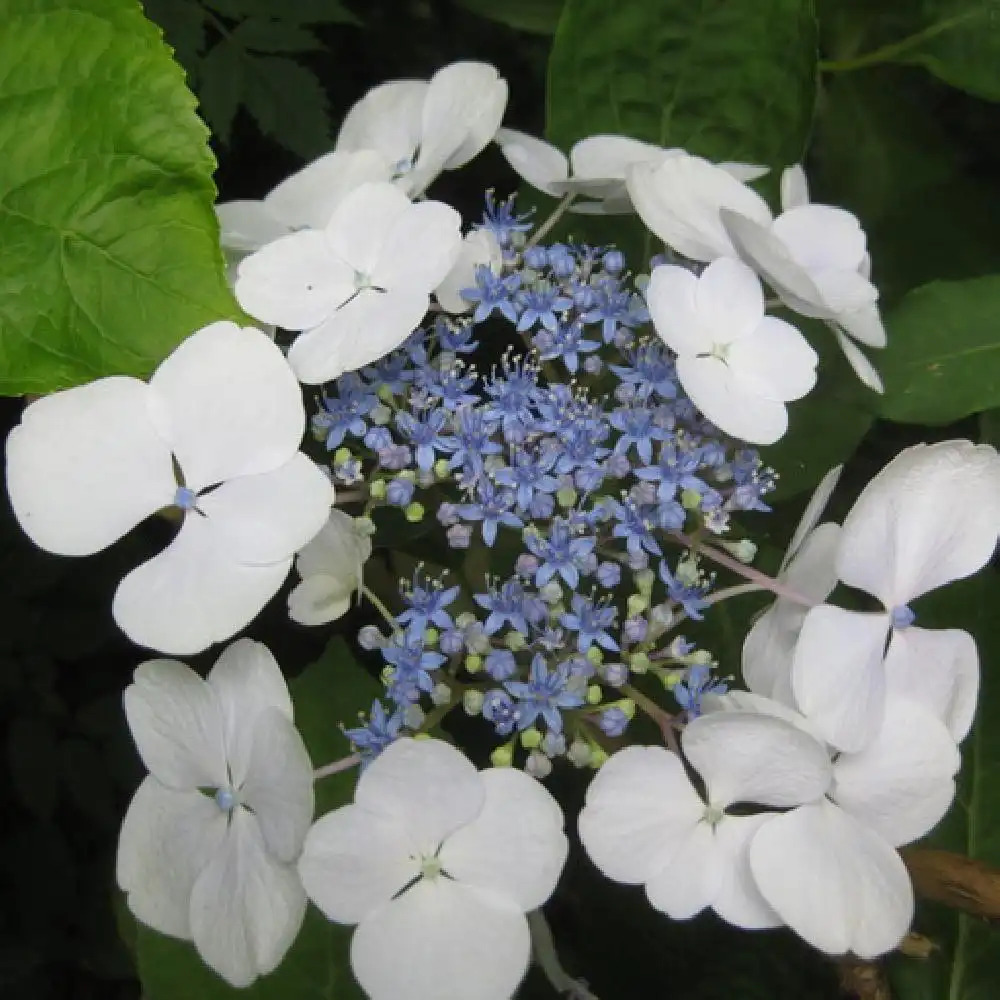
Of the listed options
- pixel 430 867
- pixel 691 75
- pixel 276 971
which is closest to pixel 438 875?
pixel 430 867

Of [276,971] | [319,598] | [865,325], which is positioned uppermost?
[865,325]

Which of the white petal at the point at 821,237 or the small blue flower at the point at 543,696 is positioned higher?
the white petal at the point at 821,237

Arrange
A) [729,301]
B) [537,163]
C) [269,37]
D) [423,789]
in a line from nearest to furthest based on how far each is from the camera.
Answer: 1. [423,789]
2. [729,301]
3. [537,163]
4. [269,37]

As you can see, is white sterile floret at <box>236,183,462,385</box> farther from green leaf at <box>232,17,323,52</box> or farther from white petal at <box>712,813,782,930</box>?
green leaf at <box>232,17,323,52</box>

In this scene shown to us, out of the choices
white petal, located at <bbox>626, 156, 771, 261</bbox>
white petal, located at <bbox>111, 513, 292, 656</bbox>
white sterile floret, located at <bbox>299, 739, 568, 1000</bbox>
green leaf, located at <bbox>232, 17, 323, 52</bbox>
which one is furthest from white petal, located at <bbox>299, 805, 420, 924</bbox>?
green leaf, located at <bbox>232, 17, 323, 52</bbox>

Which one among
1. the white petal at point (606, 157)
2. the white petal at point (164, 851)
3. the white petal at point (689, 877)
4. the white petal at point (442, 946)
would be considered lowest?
the white petal at point (164, 851)

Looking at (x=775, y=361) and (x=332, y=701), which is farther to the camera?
(x=332, y=701)

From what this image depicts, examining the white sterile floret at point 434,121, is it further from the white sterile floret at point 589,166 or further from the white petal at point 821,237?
the white petal at point 821,237

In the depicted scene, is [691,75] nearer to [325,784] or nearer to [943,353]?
[943,353]

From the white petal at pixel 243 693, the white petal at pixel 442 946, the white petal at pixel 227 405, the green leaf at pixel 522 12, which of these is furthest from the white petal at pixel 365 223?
the green leaf at pixel 522 12
